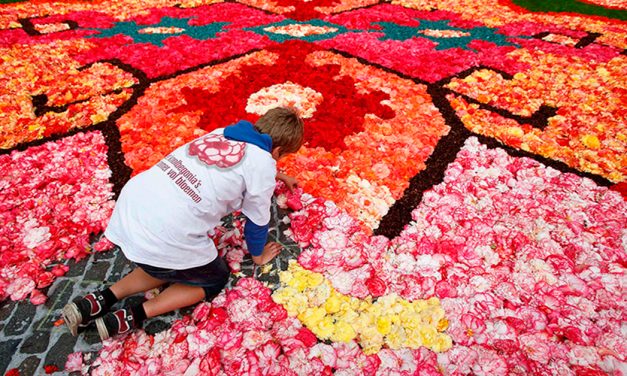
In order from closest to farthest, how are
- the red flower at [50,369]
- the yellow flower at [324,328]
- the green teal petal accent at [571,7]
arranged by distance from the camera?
the red flower at [50,369]
the yellow flower at [324,328]
the green teal petal accent at [571,7]

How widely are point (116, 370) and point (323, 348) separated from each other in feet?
4.45

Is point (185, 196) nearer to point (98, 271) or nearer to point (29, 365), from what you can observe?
point (98, 271)

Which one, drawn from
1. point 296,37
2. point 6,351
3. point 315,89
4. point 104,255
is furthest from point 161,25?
point 6,351

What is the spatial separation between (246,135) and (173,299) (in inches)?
51.5

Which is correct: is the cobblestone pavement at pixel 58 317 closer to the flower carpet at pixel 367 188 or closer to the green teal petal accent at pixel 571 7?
the flower carpet at pixel 367 188

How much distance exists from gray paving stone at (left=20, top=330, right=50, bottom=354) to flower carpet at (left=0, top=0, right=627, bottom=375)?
0.99 ft

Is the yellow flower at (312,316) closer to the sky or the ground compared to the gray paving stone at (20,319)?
closer to the sky

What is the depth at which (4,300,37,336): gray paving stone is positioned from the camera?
2.53m

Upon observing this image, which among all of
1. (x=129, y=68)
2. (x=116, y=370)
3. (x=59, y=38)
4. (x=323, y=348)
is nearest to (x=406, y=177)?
(x=323, y=348)

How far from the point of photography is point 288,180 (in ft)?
11.5

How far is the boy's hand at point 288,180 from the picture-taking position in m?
3.48

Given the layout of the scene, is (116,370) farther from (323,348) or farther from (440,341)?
(440,341)

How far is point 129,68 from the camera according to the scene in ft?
19.7

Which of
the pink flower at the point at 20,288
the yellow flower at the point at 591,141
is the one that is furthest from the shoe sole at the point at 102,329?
the yellow flower at the point at 591,141
